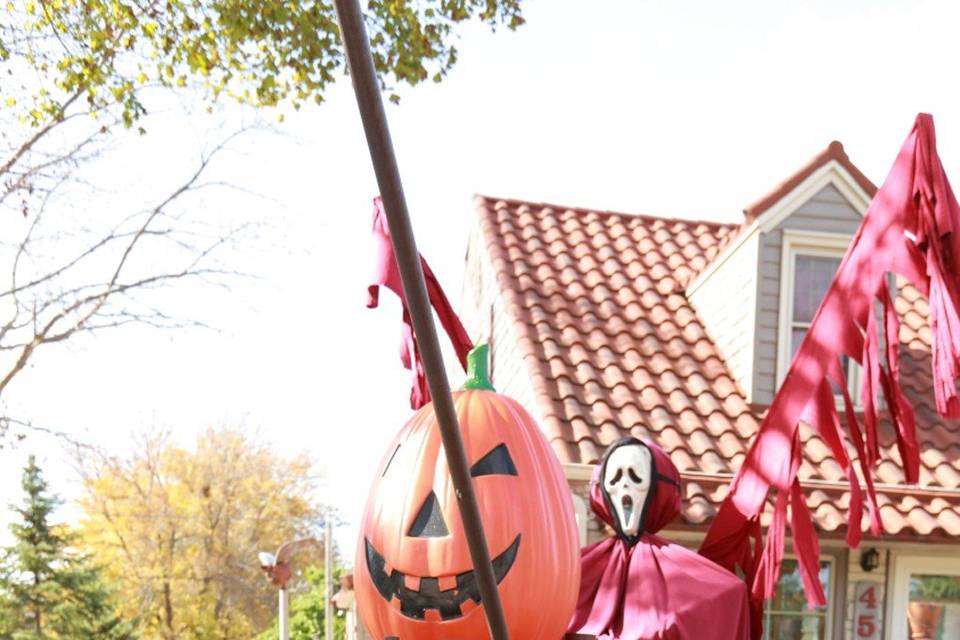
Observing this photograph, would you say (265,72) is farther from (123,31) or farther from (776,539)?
(776,539)

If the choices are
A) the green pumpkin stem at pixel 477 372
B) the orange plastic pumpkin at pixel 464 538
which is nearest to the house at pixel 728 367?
the green pumpkin stem at pixel 477 372

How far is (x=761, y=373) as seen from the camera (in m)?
7.61

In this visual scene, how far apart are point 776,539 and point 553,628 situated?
4.57 ft

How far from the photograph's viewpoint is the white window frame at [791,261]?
25.1 ft

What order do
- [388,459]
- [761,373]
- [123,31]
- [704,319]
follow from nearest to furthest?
[388,459] → [123,31] → [761,373] → [704,319]

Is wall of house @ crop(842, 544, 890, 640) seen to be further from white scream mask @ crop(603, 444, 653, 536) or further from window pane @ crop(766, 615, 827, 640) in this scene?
white scream mask @ crop(603, 444, 653, 536)

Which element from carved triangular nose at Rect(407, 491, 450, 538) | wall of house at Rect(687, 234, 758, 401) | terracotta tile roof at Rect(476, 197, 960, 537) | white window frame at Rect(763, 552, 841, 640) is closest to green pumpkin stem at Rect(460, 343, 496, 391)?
carved triangular nose at Rect(407, 491, 450, 538)

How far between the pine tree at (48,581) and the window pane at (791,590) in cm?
1852

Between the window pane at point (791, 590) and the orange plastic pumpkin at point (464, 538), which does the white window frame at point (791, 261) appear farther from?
the orange plastic pumpkin at point (464, 538)

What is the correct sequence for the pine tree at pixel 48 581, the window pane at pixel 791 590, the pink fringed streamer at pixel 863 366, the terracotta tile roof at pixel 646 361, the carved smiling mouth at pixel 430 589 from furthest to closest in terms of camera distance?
the pine tree at pixel 48 581, the window pane at pixel 791 590, the terracotta tile roof at pixel 646 361, the pink fringed streamer at pixel 863 366, the carved smiling mouth at pixel 430 589

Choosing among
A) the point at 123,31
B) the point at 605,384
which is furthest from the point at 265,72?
the point at 605,384

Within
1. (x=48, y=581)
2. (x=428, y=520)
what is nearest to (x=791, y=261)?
(x=428, y=520)

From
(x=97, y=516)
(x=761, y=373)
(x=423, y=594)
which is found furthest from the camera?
(x=97, y=516)

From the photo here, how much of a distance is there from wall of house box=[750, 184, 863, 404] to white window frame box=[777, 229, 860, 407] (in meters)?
0.03
